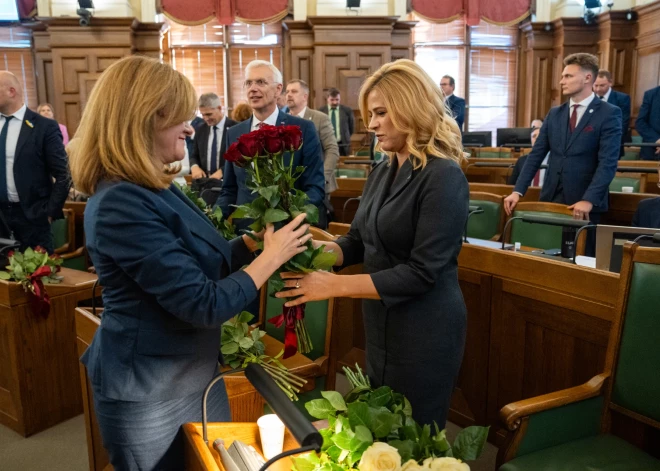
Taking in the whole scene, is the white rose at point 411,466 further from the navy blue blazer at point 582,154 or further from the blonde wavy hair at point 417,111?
the navy blue blazer at point 582,154

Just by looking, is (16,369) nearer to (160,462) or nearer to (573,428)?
(160,462)

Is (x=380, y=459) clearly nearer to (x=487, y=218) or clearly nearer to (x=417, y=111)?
(x=417, y=111)

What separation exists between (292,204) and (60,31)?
837 centimetres

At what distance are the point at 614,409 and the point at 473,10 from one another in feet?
27.7

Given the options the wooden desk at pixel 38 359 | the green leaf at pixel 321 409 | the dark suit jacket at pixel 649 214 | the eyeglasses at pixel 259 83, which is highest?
the eyeglasses at pixel 259 83

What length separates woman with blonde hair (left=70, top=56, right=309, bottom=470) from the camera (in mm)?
1143

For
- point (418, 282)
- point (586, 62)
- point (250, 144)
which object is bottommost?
point (418, 282)

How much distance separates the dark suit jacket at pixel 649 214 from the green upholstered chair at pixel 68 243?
3.25 metres

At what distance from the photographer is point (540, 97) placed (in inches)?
386

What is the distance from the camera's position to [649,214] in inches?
110

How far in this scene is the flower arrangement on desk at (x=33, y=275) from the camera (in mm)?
2541

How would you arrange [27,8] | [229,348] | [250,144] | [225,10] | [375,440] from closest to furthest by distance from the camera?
[375,440], [250,144], [229,348], [27,8], [225,10]

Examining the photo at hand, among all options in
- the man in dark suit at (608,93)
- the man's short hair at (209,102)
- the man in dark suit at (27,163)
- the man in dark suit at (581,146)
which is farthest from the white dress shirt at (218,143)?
the man in dark suit at (608,93)

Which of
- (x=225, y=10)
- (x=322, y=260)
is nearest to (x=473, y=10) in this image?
(x=225, y=10)
